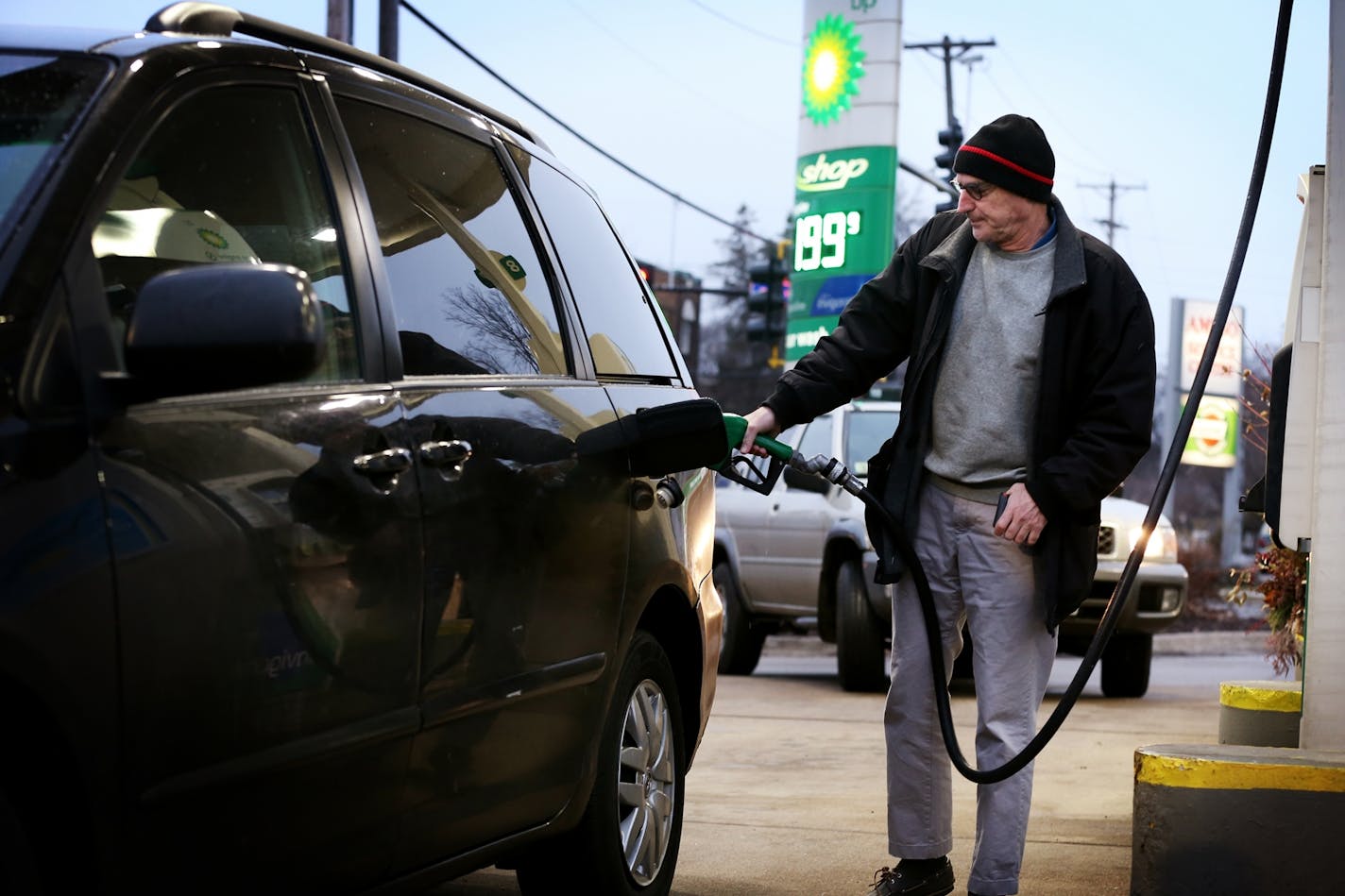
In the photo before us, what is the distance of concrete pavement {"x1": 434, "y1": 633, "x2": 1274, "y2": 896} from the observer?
5199mm

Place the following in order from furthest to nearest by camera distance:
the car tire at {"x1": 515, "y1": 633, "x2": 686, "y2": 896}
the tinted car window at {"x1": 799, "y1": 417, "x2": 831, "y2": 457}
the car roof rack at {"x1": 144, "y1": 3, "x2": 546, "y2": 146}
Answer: the tinted car window at {"x1": 799, "y1": 417, "x2": 831, "y2": 457}, the car tire at {"x1": 515, "y1": 633, "x2": 686, "y2": 896}, the car roof rack at {"x1": 144, "y1": 3, "x2": 546, "y2": 146}

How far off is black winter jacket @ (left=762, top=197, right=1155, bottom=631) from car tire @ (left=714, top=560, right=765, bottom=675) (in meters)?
7.75

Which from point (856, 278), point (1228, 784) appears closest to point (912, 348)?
point (1228, 784)

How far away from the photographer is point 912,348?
4781 mm

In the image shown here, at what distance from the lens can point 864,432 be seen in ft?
38.5

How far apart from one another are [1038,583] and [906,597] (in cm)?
35

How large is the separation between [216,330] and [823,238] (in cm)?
2250

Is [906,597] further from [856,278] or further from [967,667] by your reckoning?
[856,278]

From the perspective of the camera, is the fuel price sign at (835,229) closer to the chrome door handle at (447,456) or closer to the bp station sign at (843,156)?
the bp station sign at (843,156)

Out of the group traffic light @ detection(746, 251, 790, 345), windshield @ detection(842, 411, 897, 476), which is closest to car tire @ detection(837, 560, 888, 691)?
windshield @ detection(842, 411, 897, 476)

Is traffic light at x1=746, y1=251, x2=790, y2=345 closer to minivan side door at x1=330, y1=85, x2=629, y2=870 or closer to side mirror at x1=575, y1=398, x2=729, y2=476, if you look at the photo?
side mirror at x1=575, y1=398, x2=729, y2=476

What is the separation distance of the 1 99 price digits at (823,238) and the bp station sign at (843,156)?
0.04ft

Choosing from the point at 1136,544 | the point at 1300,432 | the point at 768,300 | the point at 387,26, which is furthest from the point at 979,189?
the point at 768,300

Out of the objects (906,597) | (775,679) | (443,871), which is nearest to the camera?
(443,871)
